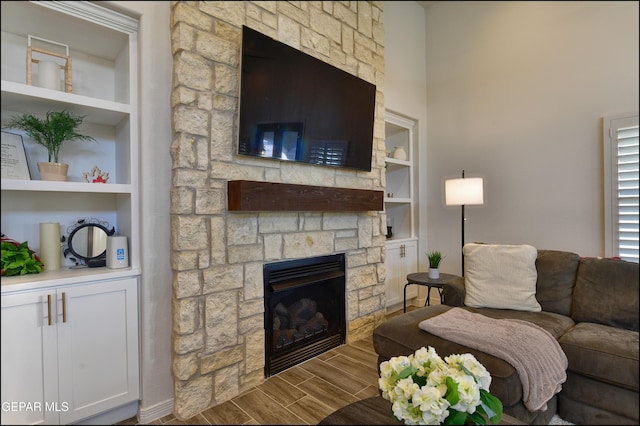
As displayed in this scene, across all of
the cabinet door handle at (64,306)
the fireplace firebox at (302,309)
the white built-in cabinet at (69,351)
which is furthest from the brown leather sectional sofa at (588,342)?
the cabinet door handle at (64,306)

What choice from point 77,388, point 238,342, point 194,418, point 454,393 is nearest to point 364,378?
point 238,342

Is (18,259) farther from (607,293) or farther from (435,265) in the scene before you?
(435,265)

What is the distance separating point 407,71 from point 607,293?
2.56 m

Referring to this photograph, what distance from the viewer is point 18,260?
0.97 m

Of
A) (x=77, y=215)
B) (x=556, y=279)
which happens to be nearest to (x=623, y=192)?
(x=556, y=279)

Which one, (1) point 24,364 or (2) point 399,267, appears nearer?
(1) point 24,364

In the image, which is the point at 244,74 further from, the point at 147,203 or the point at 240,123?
the point at 147,203

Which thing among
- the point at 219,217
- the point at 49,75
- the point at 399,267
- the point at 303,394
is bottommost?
the point at 303,394

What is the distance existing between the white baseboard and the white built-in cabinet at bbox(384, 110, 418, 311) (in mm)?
1886

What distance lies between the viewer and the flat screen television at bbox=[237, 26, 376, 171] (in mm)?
1587

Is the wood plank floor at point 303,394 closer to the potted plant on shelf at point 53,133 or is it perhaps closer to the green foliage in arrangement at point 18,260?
the green foliage in arrangement at point 18,260

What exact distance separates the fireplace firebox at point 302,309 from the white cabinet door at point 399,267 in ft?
2.52

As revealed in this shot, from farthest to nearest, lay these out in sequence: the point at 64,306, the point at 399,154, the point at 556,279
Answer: the point at 399,154, the point at 556,279, the point at 64,306
